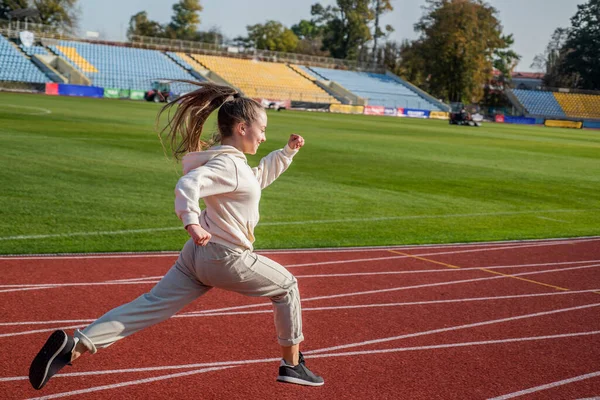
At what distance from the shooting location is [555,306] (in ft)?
25.3

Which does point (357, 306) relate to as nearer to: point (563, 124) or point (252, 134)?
point (252, 134)

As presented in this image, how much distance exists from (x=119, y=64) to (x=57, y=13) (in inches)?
1132

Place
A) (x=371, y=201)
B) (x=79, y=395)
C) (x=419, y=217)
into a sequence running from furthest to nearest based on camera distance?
(x=371, y=201) < (x=419, y=217) < (x=79, y=395)

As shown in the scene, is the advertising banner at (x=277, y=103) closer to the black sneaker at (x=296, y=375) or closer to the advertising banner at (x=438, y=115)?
the advertising banner at (x=438, y=115)

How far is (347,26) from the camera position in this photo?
10781 cm

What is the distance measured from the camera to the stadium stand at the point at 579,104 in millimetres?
89750

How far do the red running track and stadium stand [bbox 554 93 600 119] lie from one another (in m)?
85.2

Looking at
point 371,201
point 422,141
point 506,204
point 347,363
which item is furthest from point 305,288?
point 422,141

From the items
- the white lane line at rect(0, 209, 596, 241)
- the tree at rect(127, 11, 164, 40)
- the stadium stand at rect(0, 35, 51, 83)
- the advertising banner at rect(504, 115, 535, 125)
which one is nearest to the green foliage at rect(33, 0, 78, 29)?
the tree at rect(127, 11, 164, 40)

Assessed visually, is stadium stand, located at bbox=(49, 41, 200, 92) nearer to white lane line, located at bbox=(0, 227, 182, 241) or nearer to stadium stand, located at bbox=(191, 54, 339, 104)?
stadium stand, located at bbox=(191, 54, 339, 104)

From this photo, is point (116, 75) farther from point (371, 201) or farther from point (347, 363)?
point (347, 363)

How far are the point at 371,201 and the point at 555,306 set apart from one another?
Answer: 7.34m

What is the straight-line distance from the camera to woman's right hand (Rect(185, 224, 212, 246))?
4039 millimetres

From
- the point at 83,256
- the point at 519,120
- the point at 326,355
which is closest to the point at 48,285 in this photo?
the point at 83,256
